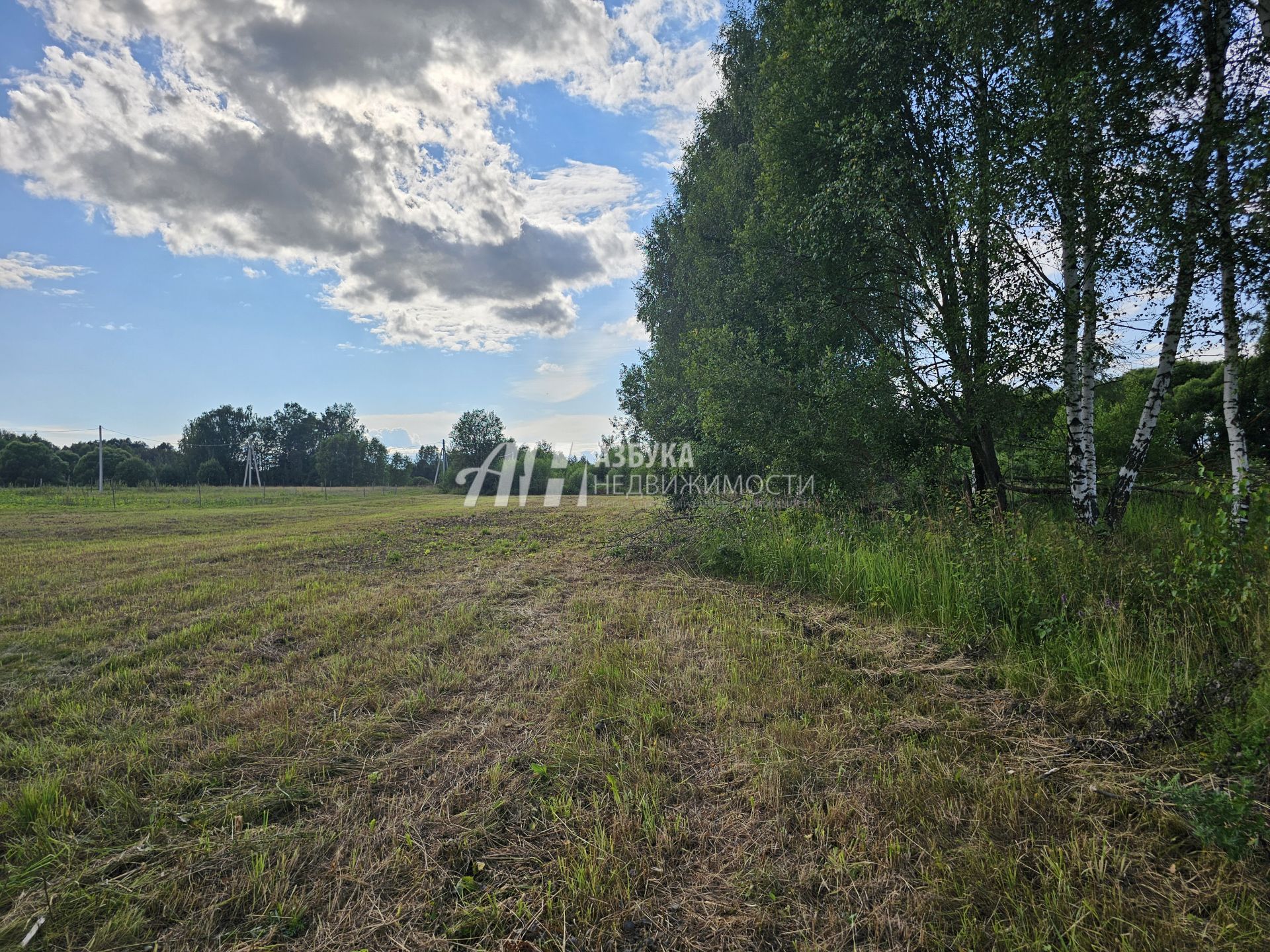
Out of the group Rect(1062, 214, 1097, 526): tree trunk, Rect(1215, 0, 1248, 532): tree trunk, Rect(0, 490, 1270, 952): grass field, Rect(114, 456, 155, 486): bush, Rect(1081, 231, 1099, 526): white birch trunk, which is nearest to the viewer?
Rect(0, 490, 1270, 952): grass field

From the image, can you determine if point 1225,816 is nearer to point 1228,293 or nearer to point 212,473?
point 1228,293

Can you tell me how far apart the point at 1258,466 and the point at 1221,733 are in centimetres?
524

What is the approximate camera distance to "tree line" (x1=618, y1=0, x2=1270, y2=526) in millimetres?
4785

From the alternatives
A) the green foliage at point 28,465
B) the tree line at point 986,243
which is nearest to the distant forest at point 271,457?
the green foliage at point 28,465

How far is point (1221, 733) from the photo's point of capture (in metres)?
2.24

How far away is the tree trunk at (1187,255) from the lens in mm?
4480

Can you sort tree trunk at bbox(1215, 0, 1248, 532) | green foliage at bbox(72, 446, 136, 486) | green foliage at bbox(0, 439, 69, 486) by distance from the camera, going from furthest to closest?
green foliage at bbox(72, 446, 136, 486) → green foliage at bbox(0, 439, 69, 486) → tree trunk at bbox(1215, 0, 1248, 532)

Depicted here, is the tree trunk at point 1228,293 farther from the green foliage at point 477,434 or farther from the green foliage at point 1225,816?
the green foliage at point 477,434

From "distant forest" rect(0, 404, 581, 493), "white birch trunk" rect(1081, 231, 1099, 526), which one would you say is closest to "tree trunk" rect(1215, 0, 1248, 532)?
"white birch trunk" rect(1081, 231, 1099, 526)

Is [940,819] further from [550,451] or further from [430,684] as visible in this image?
[550,451]

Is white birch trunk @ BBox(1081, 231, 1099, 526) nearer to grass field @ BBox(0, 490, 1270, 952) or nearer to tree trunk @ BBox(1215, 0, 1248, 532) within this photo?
tree trunk @ BBox(1215, 0, 1248, 532)

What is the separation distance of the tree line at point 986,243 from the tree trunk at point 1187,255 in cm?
2

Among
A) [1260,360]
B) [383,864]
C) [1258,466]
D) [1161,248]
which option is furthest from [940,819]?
[1260,360]

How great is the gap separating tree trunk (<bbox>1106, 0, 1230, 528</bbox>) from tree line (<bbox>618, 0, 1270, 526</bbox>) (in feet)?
0.08
